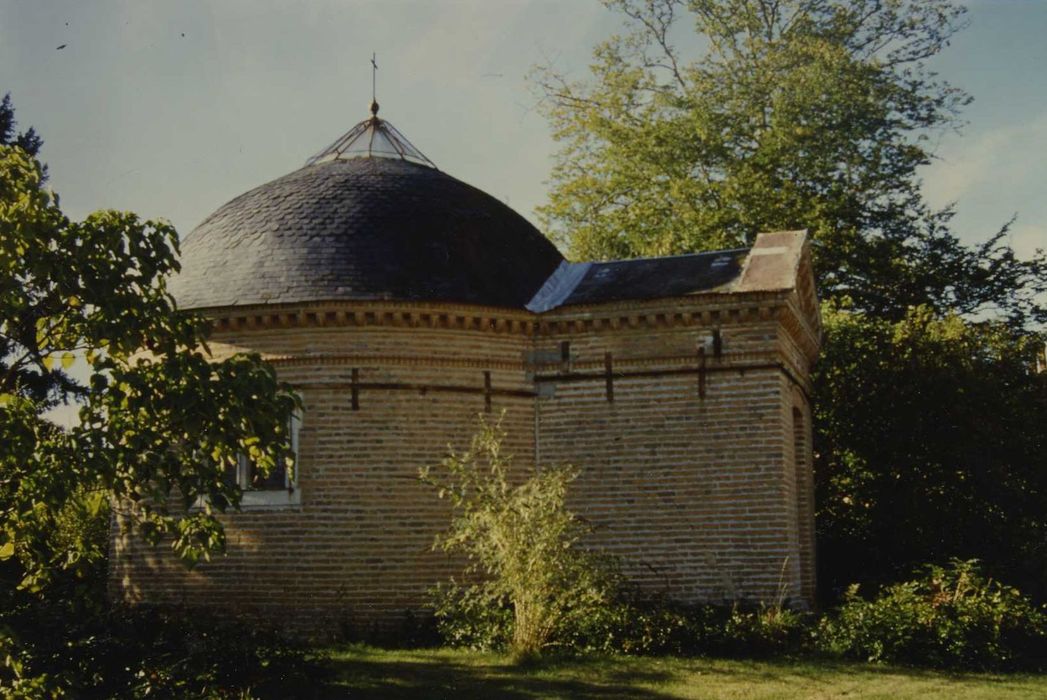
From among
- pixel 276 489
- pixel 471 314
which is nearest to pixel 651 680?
pixel 471 314

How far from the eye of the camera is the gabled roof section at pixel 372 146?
20.9 m

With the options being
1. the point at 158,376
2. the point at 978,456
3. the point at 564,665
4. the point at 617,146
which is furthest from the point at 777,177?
the point at 158,376

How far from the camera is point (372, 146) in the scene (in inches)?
827

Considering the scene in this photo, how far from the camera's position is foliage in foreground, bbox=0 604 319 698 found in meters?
10.9

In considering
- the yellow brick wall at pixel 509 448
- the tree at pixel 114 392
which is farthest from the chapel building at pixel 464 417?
the tree at pixel 114 392

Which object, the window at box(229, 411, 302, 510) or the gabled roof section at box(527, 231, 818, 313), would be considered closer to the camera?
Result: the window at box(229, 411, 302, 510)

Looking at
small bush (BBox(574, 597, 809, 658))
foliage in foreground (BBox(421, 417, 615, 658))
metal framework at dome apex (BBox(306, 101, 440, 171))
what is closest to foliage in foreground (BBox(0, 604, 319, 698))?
foliage in foreground (BBox(421, 417, 615, 658))

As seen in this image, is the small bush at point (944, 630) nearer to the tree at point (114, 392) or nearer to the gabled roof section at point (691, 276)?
the gabled roof section at point (691, 276)

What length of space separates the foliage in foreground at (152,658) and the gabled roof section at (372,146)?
34.2 ft

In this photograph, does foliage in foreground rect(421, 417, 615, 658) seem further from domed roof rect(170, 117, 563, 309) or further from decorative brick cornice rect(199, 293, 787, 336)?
domed roof rect(170, 117, 563, 309)

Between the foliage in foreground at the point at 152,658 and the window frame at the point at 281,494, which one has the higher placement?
the window frame at the point at 281,494

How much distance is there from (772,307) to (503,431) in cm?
413

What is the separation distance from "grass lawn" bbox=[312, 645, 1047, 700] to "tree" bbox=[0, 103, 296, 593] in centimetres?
357

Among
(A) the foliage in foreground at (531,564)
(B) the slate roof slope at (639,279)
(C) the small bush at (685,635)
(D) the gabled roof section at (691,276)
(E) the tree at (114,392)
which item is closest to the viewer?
(E) the tree at (114,392)
